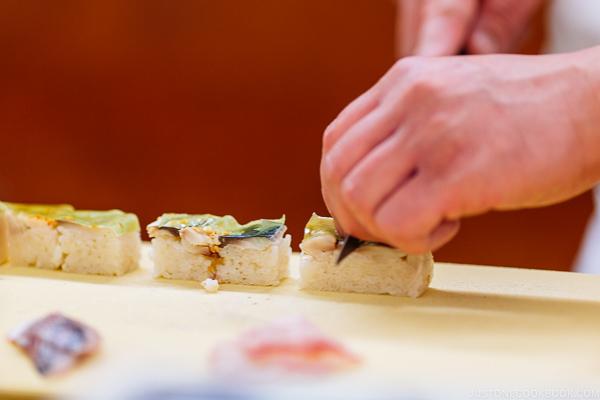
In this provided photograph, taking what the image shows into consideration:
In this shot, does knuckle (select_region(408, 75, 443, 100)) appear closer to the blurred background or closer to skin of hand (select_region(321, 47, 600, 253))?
skin of hand (select_region(321, 47, 600, 253))

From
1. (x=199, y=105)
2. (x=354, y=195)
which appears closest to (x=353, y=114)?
(x=354, y=195)

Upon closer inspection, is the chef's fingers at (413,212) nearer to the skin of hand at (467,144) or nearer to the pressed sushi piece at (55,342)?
the skin of hand at (467,144)

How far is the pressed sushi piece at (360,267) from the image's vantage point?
1603 millimetres

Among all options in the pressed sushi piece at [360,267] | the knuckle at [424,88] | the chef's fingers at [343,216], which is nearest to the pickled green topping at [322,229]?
the pressed sushi piece at [360,267]

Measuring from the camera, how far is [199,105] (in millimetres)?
3055

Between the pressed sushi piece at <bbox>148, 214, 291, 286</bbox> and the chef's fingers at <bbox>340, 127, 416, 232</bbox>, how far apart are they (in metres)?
0.35

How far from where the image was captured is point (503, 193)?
4.25 ft

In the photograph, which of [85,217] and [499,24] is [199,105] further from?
[499,24]

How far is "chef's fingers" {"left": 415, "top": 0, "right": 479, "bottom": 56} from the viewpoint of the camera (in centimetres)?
153

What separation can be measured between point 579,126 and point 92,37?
2.26 m

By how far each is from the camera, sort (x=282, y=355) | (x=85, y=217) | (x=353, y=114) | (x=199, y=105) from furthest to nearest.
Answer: (x=199, y=105) → (x=85, y=217) → (x=353, y=114) → (x=282, y=355)

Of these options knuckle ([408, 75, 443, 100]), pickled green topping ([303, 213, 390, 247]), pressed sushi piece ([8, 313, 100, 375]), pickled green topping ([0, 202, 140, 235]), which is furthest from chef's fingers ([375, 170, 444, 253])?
pickled green topping ([0, 202, 140, 235])

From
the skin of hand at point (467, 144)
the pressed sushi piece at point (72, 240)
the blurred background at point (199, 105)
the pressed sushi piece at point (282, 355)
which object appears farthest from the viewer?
the blurred background at point (199, 105)

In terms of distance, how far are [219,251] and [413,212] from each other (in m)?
0.52
